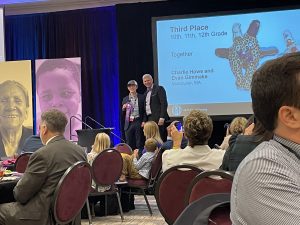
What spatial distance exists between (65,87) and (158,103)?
2253 millimetres

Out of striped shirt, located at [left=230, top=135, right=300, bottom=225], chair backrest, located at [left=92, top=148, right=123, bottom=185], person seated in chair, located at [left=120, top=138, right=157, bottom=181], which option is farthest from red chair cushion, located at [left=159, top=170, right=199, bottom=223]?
person seated in chair, located at [left=120, top=138, right=157, bottom=181]

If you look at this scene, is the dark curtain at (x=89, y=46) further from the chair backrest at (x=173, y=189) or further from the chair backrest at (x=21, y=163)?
the chair backrest at (x=173, y=189)

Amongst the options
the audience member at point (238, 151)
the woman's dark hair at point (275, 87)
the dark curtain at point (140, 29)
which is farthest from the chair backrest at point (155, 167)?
the woman's dark hair at point (275, 87)

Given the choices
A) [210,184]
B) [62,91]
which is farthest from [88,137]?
[210,184]

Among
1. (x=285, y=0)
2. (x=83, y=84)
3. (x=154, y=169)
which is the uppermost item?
(x=285, y=0)

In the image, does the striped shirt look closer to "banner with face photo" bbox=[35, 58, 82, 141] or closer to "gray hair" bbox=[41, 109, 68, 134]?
"gray hair" bbox=[41, 109, 68, 134]

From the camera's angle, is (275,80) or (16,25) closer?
(275,80)

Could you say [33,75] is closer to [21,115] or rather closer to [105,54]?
[21,115]

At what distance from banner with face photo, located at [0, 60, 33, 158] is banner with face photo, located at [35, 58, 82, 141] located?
0.40 m

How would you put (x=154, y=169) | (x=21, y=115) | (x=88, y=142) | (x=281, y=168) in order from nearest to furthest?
(x=281, y=168)
(x=154, y=169)
(x=88, y=142)
(x=21, y=115)

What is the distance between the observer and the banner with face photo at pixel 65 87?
29.9 feet

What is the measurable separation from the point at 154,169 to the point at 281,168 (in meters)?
4.54

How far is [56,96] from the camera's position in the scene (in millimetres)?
9219

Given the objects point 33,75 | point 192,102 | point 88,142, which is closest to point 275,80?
point 88,142
